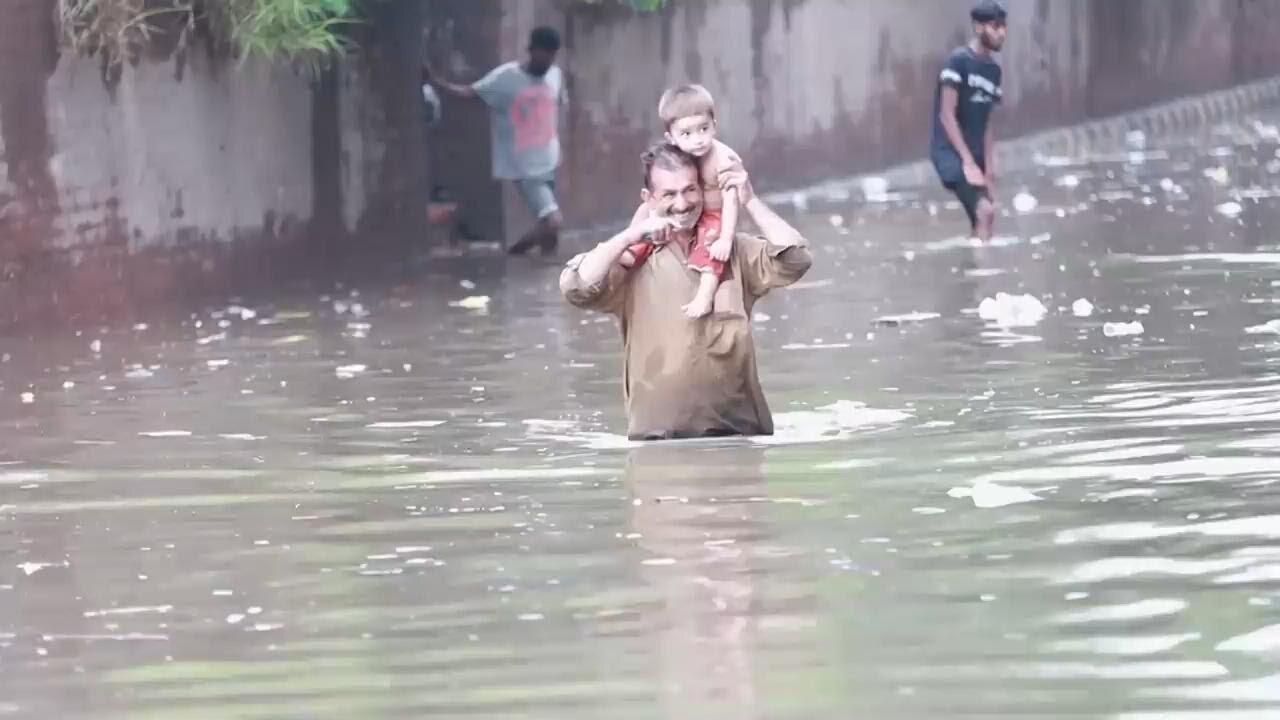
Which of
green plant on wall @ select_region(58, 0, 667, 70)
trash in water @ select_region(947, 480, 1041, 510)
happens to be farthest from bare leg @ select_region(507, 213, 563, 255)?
trash in water @ select_region(947, 480, 1041, 510)

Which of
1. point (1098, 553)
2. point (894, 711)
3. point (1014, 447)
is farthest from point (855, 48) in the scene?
point (894, 711)

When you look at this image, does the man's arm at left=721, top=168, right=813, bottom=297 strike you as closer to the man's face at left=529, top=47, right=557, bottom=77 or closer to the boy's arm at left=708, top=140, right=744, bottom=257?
the boy's arm at left=708, top=140, right=744, bottom=257

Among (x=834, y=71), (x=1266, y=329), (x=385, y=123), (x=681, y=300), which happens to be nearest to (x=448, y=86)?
(x=385, y=123)

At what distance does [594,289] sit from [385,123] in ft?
31.4

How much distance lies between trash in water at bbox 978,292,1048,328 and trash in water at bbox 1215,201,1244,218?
5885 mm

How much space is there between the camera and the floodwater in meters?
5.86

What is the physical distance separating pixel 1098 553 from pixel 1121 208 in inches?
548

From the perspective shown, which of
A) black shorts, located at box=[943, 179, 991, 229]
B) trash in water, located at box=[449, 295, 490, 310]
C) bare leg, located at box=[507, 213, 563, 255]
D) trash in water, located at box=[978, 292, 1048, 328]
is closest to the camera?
trash in water, located at box=[978, 292, 1048, 328]

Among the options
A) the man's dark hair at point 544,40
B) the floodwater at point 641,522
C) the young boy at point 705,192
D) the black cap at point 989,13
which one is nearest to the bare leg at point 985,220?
the black cap at point 989,13

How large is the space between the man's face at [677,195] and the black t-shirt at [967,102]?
8.70 m

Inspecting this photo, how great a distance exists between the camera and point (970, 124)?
17688 mm

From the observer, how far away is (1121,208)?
20.7 metres

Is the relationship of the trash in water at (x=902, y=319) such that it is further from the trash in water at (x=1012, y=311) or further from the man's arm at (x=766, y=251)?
the man's arm at (x=766, y=251)

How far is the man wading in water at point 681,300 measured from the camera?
344 inches
